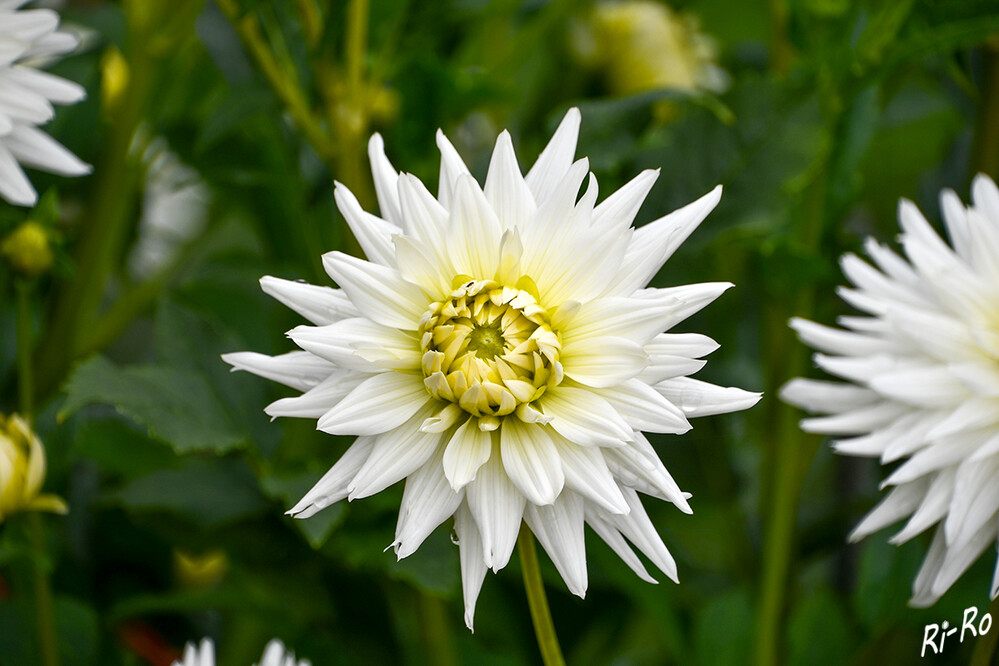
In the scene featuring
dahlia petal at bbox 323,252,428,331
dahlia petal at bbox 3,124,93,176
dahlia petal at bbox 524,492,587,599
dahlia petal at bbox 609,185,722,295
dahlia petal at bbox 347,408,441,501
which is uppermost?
dahlia petal at bbox 3,124,93,176

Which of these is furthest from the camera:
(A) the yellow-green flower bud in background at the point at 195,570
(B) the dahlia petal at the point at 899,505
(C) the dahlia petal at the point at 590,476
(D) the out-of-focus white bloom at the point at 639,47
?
(D) the out-of-focus white bloom at the point at 639,47

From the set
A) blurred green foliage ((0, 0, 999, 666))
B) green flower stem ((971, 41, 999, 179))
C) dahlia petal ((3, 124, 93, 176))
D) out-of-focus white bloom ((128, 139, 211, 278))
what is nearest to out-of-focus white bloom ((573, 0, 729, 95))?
blurred green foliage ((0, 0, 999, 666))

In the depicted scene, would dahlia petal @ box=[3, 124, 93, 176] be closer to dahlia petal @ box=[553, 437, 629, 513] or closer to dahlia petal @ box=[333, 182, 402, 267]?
dahlia petal @ box=[333, 182, 402, 267]

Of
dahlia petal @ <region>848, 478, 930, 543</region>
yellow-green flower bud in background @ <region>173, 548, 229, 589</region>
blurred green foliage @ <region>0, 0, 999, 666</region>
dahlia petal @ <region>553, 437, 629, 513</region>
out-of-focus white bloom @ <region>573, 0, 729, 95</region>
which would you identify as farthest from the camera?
out-of-focus white bloom @ <region>573, 0, 729, 95</region>

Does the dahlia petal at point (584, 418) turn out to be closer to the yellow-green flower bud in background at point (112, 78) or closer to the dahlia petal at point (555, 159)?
the dahlia petal at point (555, 159)

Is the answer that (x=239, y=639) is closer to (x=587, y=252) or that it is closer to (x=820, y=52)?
(x=587, y=252)

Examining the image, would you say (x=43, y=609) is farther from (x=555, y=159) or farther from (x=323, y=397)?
(x=555, y=159)

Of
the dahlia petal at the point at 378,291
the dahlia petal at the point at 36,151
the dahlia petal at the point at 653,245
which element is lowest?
the dahlia petal at the point at 378,291

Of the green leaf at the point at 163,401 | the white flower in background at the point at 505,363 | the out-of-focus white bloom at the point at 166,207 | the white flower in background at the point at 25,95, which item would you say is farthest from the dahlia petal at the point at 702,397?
the out-of-focus white bloom at the point at 166,207
